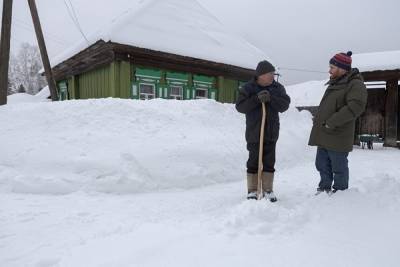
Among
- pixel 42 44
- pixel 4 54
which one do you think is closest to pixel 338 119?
pixel 4 54

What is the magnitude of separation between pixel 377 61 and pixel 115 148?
9.70 meters

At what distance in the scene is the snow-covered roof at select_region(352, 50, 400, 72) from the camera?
10.3 meters

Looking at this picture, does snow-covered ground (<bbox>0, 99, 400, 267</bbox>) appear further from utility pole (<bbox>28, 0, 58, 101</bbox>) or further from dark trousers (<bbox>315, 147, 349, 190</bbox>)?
utility pole (<bbox>28, 0, 58, 101</bbox>)

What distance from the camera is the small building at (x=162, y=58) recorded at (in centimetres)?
1091

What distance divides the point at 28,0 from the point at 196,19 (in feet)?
21.7

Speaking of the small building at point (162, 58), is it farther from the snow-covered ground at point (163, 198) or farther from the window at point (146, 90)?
the snow-covered ground at point (163, 198)

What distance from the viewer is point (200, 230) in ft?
9.09

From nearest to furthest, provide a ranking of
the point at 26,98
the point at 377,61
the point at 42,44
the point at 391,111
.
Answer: the point at 391,111
the point at 377,61
the point at 42,44
the point at 26,98

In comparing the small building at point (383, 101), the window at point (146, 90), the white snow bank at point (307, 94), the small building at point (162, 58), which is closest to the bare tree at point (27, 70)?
the white snow bank at point (307, 94)

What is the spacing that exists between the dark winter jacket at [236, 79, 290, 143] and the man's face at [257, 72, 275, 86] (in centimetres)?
5

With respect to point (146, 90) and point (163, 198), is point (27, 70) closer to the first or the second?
point (146, 90)

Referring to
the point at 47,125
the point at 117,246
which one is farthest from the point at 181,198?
the point at 47,125

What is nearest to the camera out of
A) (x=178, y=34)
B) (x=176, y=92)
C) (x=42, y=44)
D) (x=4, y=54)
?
(x=4, y=54)

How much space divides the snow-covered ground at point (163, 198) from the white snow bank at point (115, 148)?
2 cm
